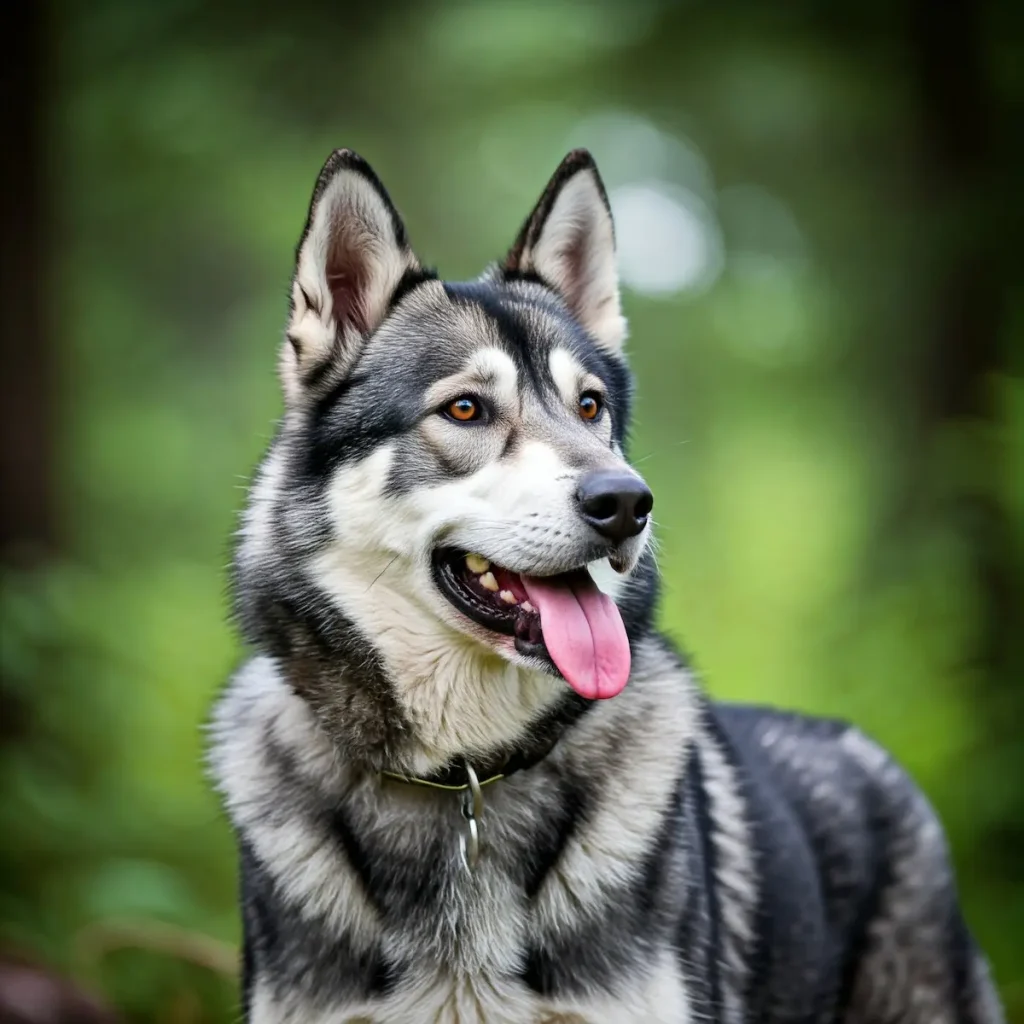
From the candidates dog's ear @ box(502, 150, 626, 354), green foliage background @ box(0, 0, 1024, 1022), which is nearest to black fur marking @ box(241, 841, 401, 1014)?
dog's ear @ box(502, 150, 626, 354)

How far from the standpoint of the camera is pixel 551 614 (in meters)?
2.39

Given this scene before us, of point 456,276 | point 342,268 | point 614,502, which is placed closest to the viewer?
point 614,502

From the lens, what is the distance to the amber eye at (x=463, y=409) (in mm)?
2627

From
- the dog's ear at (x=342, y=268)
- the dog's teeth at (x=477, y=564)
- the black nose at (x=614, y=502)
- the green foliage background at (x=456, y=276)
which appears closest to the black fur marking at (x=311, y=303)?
the dog's ear at (x=342, y=268)

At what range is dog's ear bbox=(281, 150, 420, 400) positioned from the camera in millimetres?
2600

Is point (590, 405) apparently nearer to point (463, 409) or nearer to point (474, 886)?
point (463, 409)

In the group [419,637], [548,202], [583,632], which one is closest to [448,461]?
[419,637]

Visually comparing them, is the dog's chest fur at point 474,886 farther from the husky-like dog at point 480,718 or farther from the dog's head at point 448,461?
the dog's head at point 448,461

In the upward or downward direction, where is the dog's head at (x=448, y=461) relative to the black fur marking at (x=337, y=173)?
downward

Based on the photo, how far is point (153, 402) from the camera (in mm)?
9594

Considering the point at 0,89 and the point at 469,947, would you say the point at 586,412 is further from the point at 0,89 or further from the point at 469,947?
the point at 0,89

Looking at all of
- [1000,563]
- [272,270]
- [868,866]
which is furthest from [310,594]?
[272,270]

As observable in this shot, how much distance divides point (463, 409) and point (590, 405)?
0.36 meters

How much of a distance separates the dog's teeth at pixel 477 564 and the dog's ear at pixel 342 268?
600mm
